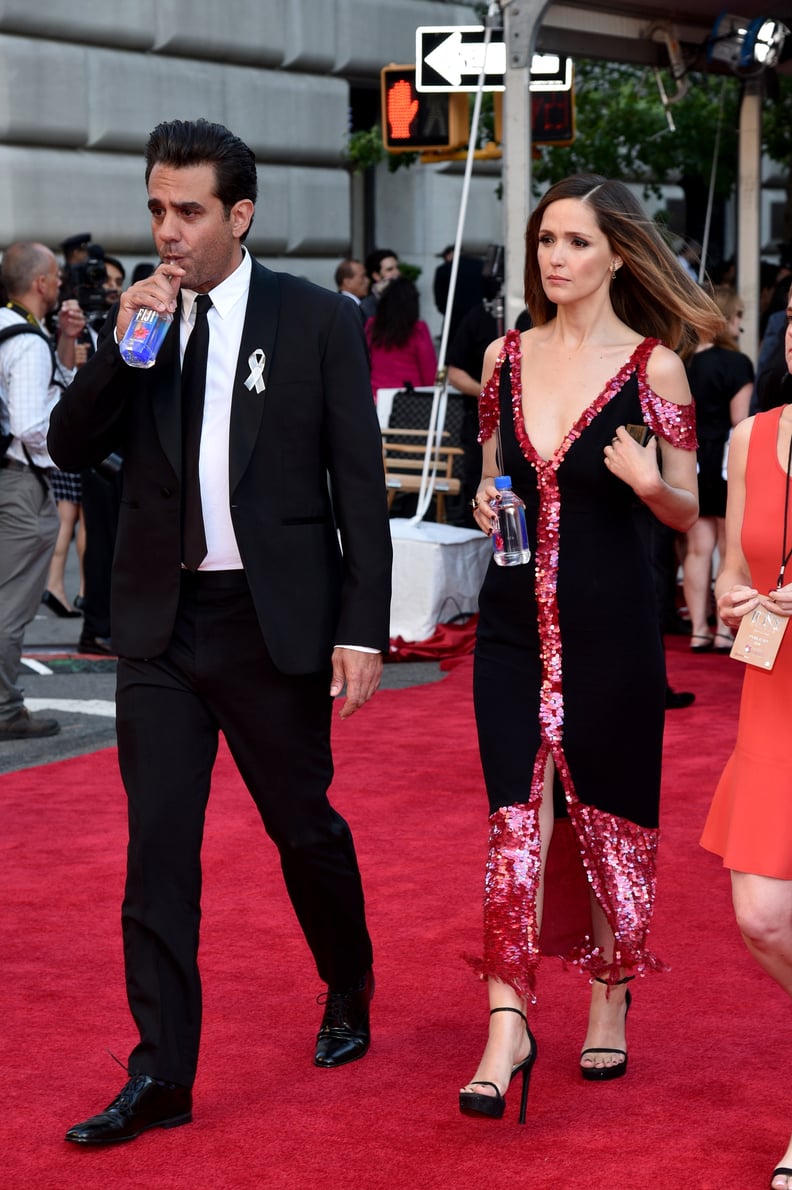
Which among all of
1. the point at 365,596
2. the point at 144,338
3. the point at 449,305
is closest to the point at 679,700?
the point at 449,305

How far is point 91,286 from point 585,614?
678 cm

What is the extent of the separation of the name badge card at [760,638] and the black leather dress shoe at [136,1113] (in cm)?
151

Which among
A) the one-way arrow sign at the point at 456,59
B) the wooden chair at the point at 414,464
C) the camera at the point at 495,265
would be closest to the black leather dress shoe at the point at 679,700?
the wooden chair at the point at 414,464

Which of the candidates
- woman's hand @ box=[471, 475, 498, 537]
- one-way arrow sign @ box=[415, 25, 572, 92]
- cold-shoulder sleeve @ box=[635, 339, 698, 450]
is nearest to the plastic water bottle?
woman's hand @ box=[471, 475, 498, 537]

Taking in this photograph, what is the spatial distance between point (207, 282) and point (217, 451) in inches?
14.1

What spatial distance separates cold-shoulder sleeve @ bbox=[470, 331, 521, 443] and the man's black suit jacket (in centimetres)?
39

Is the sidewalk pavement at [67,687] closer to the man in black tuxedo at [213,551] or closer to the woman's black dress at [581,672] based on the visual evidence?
the man in black tuxedo at [213,551]

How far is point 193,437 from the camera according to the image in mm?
3965

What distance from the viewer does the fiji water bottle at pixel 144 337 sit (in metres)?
3.66

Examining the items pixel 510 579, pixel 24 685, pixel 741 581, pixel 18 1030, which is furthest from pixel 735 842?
pixel 24 685

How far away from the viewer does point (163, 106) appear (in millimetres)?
16938

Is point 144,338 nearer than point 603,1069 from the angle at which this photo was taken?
Yes

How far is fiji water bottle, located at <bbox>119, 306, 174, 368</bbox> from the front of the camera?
12.0 feet

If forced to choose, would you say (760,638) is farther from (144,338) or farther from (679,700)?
(679,700)
